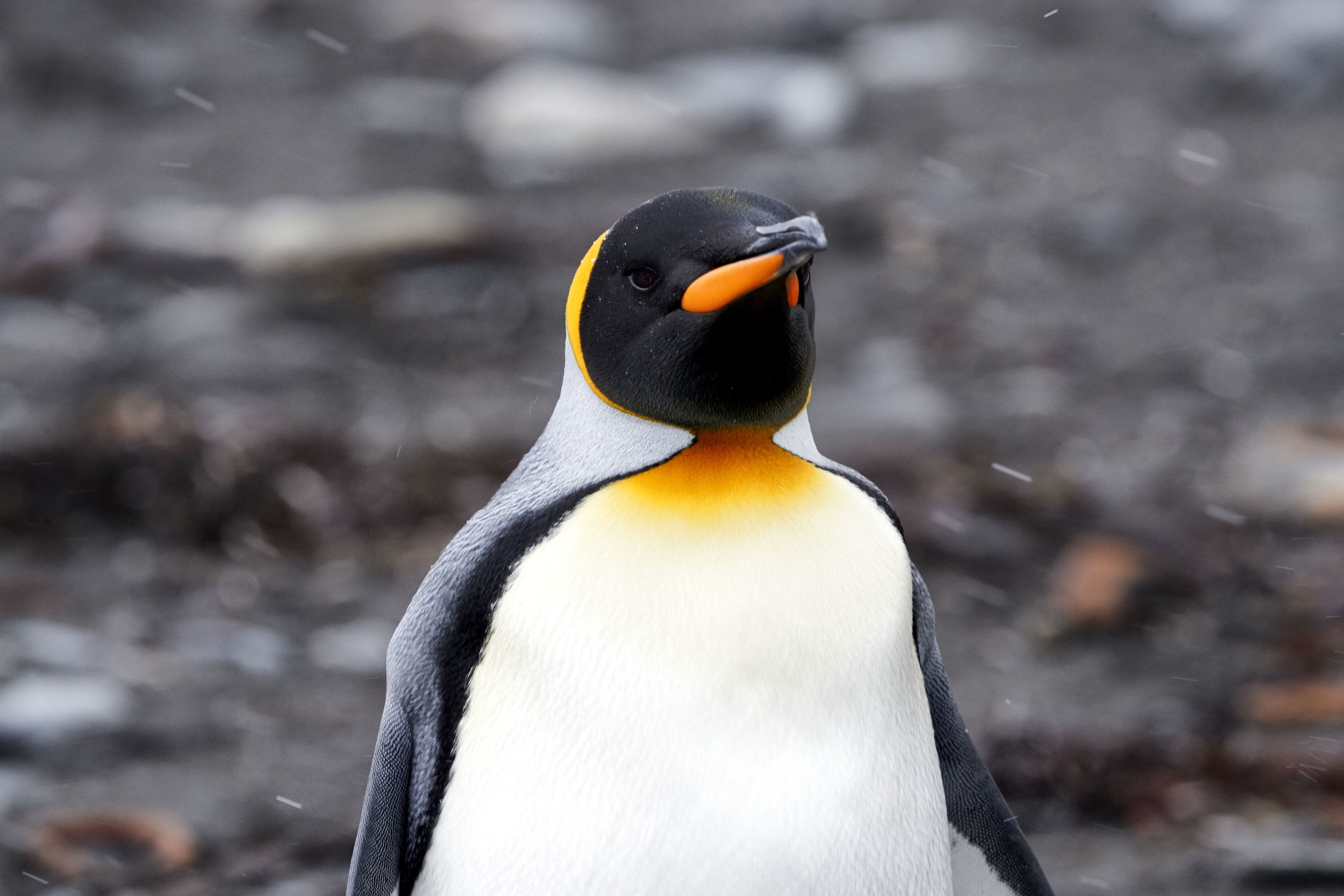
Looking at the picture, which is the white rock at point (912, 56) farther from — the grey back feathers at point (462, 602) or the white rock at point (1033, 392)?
the grey back feathers at point (462, 602)

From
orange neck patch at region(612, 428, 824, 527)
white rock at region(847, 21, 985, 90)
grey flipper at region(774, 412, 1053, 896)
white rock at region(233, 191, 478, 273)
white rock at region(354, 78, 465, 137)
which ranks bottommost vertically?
white rock at region(354, 78, 465, 137)

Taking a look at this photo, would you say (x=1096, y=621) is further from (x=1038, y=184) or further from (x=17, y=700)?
(x=1038, y=184)

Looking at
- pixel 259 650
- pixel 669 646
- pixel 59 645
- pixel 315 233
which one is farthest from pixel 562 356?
pixel 669 646

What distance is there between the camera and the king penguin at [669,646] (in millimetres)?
1510

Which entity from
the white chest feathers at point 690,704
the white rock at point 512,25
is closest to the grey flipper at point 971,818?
the white chest feathers at point 690,704

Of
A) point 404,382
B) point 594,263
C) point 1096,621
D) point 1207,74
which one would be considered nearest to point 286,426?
point 404,382

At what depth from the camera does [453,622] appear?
1.64m

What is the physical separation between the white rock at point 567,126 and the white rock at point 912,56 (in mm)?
1188

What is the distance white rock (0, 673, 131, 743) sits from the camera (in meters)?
3.03

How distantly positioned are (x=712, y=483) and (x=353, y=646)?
2.28 metres

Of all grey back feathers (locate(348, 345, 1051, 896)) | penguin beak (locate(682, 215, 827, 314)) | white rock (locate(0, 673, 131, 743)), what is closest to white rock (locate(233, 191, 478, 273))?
white rock (locate(0, 673, 131, 743))

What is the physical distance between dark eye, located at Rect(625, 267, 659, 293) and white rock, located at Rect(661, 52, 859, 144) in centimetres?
564

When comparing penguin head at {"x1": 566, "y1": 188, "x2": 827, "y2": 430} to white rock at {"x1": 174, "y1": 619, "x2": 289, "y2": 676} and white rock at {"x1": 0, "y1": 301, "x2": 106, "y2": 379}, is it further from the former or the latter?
white rock at {"x1": 0, "y1": 301, "x2": 106, "y2": 379}

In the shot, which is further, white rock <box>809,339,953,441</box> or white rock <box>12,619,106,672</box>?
white rock <box>809,339,953,441</box>
